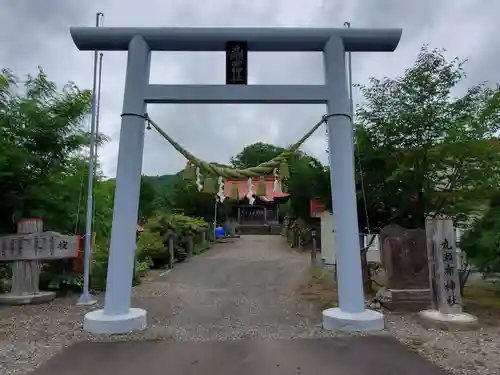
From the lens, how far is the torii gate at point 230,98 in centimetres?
539

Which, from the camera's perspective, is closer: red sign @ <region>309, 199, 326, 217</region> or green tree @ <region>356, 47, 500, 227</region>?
green tree @ <region>356, 47, 500, 227</region>

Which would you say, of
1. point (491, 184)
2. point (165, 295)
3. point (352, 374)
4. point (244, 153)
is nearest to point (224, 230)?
point (244, 153)

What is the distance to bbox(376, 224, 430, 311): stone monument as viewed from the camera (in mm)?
6578

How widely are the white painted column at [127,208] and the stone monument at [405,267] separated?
3.95 meters

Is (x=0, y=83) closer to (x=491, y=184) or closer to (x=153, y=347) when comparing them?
(x=153, y=347)

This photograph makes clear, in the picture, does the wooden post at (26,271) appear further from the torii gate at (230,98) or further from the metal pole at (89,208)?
the torii gate at (230,98)

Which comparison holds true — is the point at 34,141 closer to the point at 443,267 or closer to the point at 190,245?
the point at 443,267

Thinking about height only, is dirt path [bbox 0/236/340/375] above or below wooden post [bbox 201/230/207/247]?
below

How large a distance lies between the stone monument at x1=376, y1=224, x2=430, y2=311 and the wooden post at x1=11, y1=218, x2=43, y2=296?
236 inches

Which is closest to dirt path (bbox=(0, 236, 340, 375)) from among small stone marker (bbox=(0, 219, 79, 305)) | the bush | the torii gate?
small stone marker (bbox=(0, 219, 79, 305))

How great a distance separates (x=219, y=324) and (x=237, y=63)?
3601 millimetres

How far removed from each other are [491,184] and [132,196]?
585 centimetres

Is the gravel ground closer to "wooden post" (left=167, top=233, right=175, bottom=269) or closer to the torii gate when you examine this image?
the torii gate

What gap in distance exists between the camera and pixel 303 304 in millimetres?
7172
